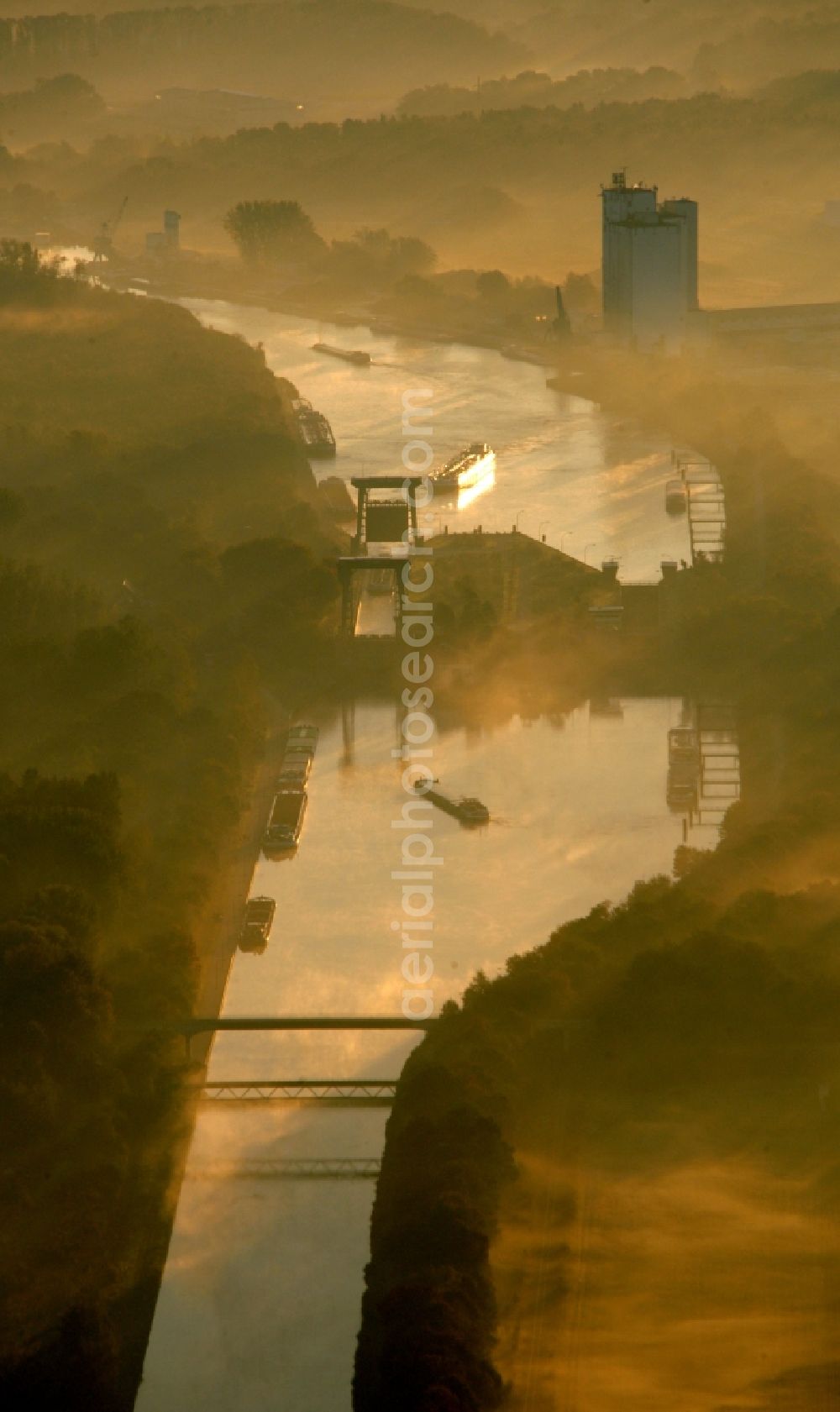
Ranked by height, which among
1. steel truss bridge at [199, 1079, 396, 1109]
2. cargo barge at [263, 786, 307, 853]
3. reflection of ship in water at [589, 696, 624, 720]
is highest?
reflection of ship in water at [589, 696, 624, 720]

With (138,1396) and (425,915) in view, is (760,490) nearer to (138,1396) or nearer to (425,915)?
(425,915)

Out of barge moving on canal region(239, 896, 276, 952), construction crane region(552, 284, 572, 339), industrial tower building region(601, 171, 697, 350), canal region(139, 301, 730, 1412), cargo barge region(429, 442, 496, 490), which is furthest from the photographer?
construction crane region(552, 284, 572, 339)

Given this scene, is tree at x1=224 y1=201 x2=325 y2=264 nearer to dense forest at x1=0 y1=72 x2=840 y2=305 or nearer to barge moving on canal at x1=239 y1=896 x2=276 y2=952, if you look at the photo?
dense forest at x1=0 y1=72 x2=840 y2=305

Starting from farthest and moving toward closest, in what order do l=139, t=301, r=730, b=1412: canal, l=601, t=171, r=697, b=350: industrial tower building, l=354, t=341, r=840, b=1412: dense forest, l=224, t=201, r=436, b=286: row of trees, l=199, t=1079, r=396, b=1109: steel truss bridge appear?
1. l=224, t=201, r=436, b=286: row of trees
2. l=601, t=171, r=697, b=350: industrial tower building
3. l=199, t=1079, r=396, b=1109: steel truss bridge
4. l=139, t=301, r=730, b=1412: canal
5. l=354, t=341, r=840, b=1412: dense forest

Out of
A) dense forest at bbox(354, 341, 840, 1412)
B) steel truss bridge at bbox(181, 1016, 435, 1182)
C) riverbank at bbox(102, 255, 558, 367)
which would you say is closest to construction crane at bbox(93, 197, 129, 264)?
riverbank at bbox(102, 255, 558, 367)

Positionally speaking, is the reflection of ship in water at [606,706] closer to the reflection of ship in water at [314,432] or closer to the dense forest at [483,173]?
the reflection of ship in water at [314,432]

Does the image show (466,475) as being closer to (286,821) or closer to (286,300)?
(286,821)

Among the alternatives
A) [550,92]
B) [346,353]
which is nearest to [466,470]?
[346,353]

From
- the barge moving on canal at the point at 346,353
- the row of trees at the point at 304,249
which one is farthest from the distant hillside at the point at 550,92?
the barge moving on canal at the point at 346,353
